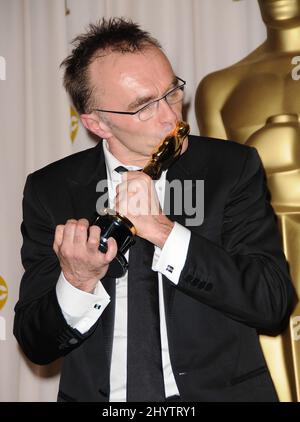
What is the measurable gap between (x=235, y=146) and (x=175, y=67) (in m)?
0.64

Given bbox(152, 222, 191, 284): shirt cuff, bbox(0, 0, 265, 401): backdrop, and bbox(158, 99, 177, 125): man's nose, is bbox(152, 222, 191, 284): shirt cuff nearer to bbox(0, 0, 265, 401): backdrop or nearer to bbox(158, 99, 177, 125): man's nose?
bbox(158, 99, 177, 125): man's nose

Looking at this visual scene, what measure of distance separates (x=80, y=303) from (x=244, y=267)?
1.14 feet

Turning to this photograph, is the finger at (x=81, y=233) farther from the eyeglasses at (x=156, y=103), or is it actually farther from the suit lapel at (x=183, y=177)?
the eyeglasses at (x=156, y=103)

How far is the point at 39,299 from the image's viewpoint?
1.53m

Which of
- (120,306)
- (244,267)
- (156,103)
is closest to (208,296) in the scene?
(244,267)

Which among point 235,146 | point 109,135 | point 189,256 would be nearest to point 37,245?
point 109,135

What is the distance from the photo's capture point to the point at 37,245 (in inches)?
63.1

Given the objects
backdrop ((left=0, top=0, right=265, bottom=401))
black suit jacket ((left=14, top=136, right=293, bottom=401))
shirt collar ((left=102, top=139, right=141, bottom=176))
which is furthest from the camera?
backdrop ((left=0, top=0, right=265, bottom=401))

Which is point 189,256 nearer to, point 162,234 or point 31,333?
point 162,234

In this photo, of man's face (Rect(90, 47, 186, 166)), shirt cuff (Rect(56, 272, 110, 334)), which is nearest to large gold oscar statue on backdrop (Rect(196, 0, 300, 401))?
man's face (Rect(90, 47, 186, 166))

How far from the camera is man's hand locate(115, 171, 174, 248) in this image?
1304mm

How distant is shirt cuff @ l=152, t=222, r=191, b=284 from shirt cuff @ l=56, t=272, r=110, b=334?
160 mm

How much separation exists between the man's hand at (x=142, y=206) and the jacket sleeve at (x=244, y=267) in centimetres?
8

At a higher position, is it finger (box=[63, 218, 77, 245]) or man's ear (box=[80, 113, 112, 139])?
man's ear (box=[80, 113, 112, 139])
